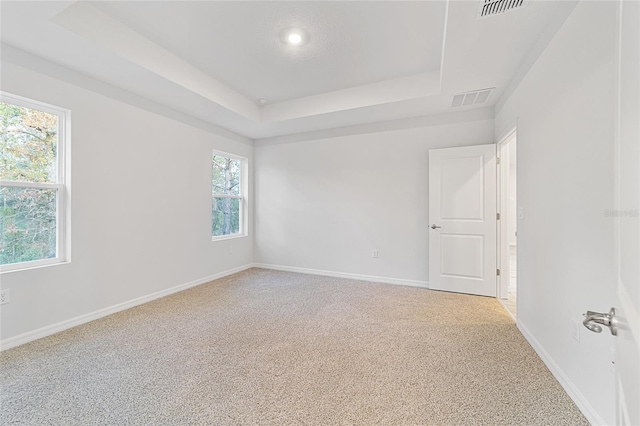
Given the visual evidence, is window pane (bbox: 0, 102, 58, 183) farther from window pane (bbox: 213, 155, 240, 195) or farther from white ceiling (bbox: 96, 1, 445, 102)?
window pane (bbox: 213, 155, 240, 195)

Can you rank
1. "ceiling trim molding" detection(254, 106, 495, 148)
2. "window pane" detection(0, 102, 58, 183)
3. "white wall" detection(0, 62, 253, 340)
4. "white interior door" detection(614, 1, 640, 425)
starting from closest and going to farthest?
"white interior door" detection(614, 1, 640, 425), "window pane" detection(0, 102, 58, 183), "white wall" detection(0, 62, 253, 340), "ceiling trim molding" detection(254, 106, 495, 148)

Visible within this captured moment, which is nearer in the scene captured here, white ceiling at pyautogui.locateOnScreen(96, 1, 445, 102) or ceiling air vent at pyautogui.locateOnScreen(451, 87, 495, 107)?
white ceiling at pyautogui.locateOnScreen(96, 1, 445, 102)

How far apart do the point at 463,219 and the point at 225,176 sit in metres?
3.74

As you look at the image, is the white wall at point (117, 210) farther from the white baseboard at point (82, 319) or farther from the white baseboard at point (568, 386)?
the white baseboard at point (568, 386)

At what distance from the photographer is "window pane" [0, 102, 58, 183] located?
7.40ft

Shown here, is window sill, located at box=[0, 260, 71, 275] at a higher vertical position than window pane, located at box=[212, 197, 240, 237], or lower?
lower

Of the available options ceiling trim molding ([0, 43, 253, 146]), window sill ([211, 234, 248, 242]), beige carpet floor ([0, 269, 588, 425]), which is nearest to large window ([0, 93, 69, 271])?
ceiling trim molding ([0, 43, 253, 146])

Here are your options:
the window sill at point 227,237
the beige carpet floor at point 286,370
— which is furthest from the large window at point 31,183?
the window sill at point 227,237

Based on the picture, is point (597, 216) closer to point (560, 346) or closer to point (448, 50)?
point (560, 346)

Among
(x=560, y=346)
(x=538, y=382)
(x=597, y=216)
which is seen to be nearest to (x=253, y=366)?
(x=538, y=382)

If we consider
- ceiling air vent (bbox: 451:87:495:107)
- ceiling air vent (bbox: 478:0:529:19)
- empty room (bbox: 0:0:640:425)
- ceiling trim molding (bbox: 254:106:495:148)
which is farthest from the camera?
ceiling trim molding (bbox: 254:106:495:148)

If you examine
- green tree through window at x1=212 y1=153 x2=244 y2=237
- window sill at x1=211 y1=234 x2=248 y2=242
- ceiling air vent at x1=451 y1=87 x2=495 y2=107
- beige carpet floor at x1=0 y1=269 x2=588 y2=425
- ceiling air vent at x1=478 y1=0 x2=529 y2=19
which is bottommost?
beige carpet floor at x1=0 y1=269 x2=588 y2=425

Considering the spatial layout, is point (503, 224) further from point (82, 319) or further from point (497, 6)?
point (82, 319)

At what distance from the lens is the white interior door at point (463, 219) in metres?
3.45
